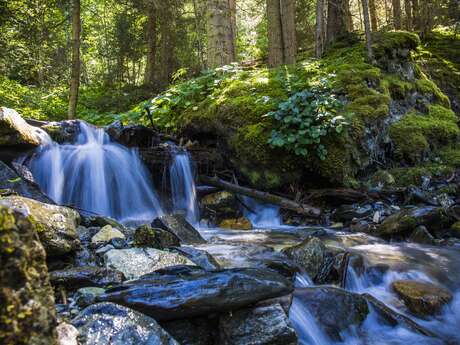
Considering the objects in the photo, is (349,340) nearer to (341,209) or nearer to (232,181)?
(341,209)

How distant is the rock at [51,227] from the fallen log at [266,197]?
13.7 ft

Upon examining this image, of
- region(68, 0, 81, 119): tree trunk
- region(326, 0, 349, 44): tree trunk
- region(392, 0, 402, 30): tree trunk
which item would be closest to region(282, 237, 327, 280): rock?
region(68, 0, 81, 119): tree trunk

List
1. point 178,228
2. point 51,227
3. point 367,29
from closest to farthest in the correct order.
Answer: point 51,227 < point 178,228 < point 367,29

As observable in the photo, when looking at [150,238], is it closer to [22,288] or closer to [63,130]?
[22,288]

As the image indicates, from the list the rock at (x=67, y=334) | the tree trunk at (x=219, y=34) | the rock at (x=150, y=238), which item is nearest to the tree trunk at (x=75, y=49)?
the tree trunk at (x=219, y=34)

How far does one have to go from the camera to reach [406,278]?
4.69 meters

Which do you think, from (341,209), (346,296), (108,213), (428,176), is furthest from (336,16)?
(346,296)

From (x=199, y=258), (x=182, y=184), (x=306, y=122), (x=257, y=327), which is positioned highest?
(x=306, y=122)

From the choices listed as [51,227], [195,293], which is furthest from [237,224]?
[195,293]

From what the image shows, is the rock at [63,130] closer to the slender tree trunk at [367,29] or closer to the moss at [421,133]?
the moss at [421,133]

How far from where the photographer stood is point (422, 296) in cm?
415

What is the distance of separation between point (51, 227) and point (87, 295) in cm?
91

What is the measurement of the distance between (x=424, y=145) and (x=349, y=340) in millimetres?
6238

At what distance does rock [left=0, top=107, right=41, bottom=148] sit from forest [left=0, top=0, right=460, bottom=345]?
0.02 metres
